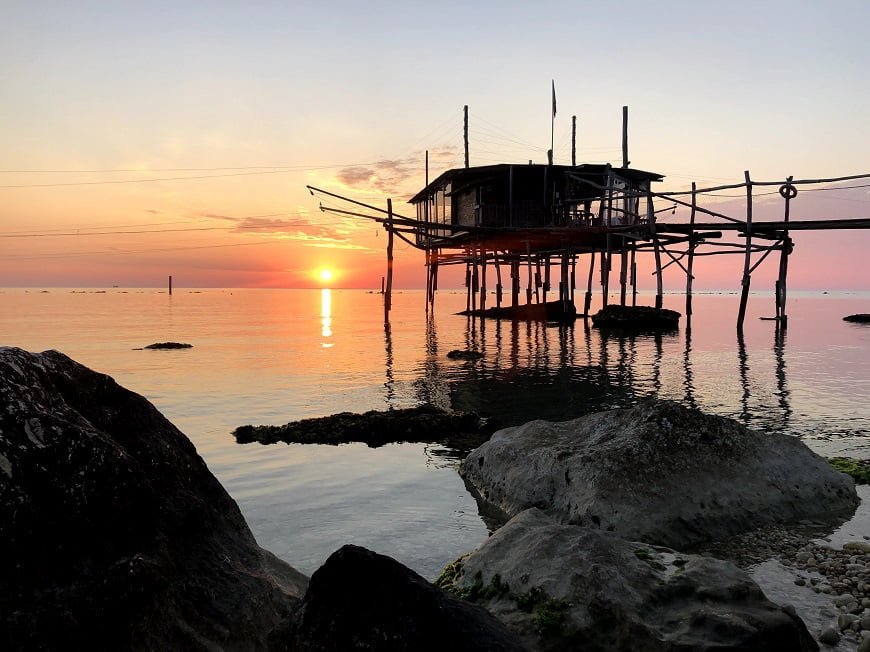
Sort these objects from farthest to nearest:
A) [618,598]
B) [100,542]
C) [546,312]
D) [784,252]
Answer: [546,312] < [784,252] < [618,598] < [100,542]

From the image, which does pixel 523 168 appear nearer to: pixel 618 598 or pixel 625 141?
pixel 625 141

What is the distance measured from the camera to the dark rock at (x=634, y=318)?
38781mm

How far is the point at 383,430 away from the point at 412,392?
5436 mm

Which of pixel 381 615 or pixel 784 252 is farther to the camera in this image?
pixel 784 252

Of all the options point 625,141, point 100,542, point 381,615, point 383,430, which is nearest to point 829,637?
point 381,615

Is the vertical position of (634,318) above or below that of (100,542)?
below

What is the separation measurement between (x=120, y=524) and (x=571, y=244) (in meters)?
38.6

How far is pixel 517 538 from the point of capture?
4832 mm

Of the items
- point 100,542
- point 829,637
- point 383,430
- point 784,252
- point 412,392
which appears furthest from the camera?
point 784,252

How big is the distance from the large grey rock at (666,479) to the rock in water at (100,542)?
3.66 meters

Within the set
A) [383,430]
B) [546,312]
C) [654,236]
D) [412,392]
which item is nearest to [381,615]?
[383,430]

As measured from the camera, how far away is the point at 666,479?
21.7 feet

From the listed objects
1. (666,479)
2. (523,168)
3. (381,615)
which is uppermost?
(523,168)

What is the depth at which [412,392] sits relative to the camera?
17438 mm
